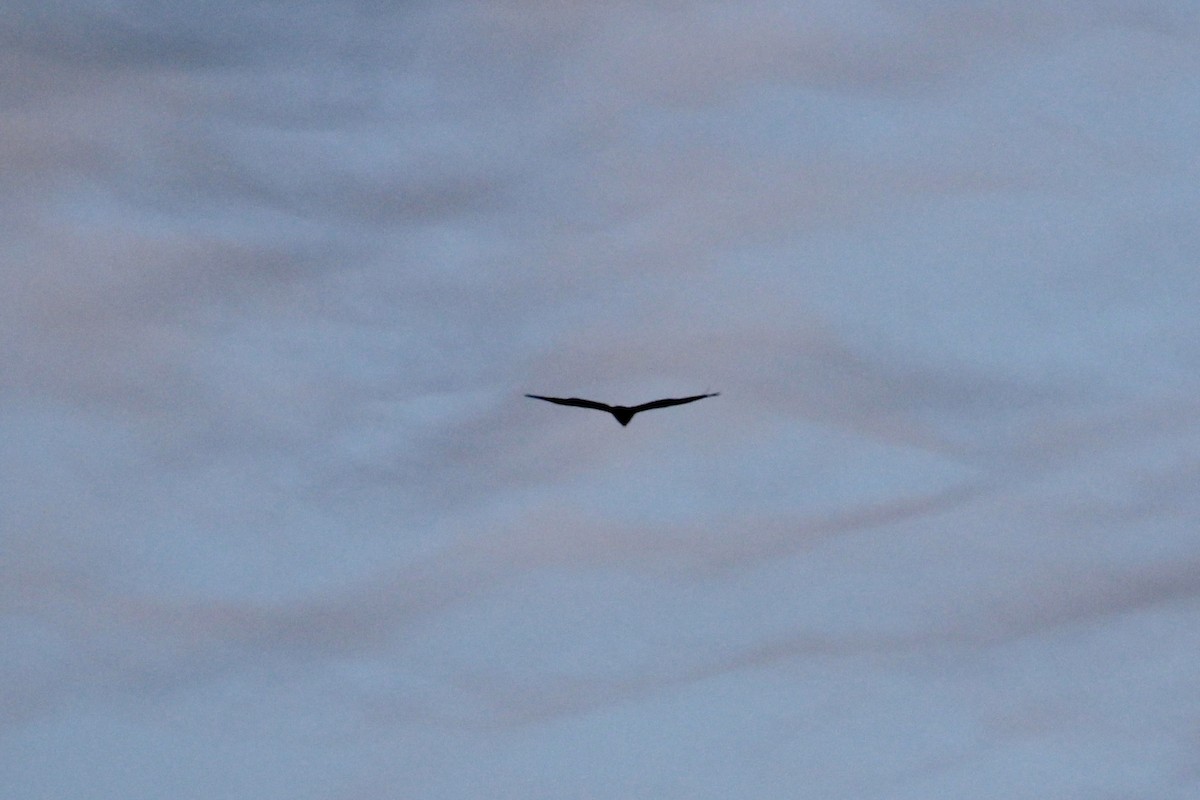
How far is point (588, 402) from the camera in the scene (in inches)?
6944

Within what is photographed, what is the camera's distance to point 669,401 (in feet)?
581

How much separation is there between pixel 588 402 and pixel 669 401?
7695 millimetres
